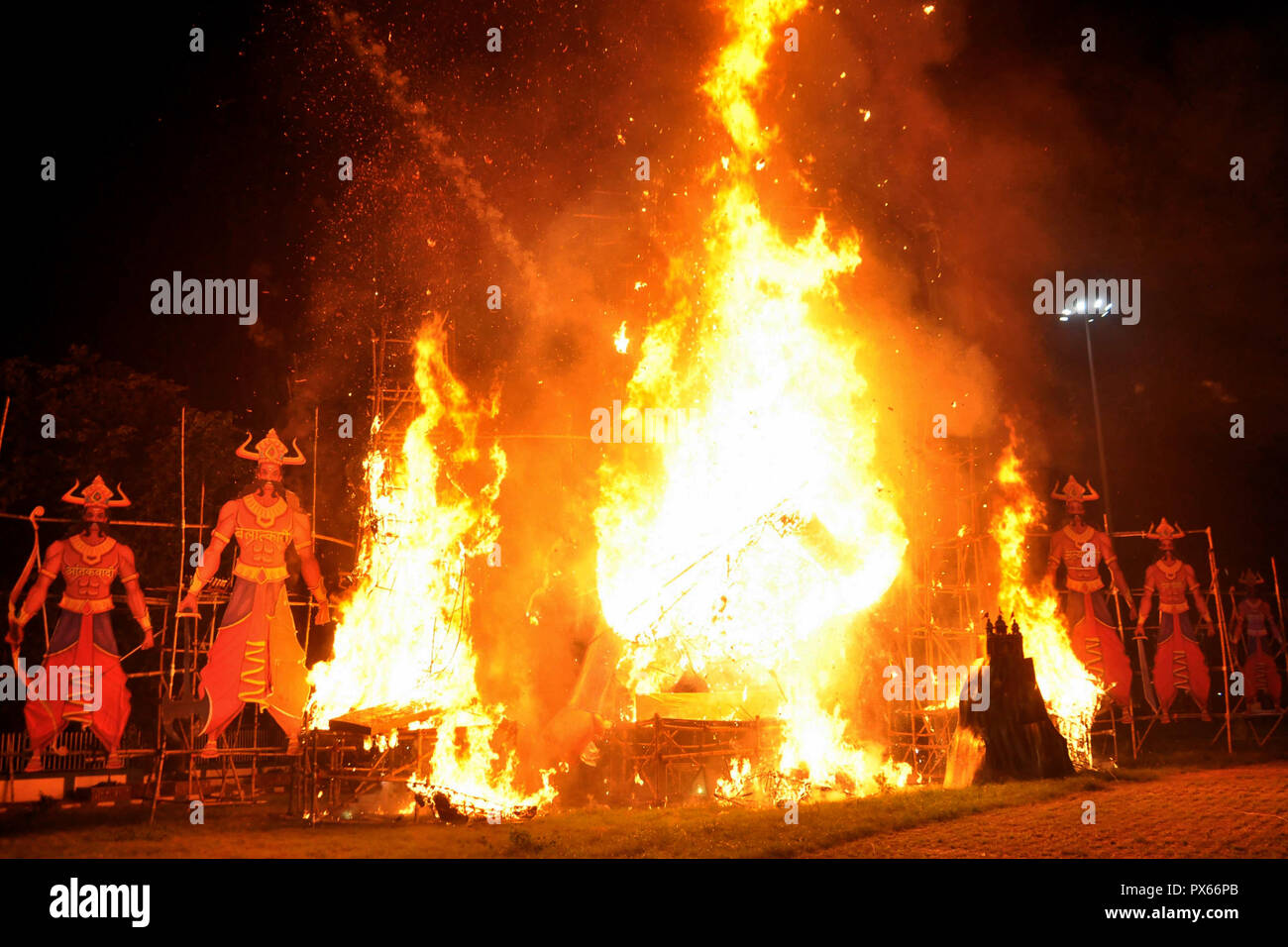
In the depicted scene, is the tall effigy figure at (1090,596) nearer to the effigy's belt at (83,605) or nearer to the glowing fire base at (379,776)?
the glowing fire base at (379,776)

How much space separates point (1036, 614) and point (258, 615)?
18.9 metres

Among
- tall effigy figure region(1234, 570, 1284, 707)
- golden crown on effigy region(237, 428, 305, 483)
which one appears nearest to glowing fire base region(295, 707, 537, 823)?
golden crown on effigy region(237, 428, 305, 483)

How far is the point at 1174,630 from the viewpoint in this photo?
2458 centimetres

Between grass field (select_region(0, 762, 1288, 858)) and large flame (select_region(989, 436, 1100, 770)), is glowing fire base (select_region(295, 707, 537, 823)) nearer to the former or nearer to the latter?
grass field (select_region(0, 762, 1288, 858))

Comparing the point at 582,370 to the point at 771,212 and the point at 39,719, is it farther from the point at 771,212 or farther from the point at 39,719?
the point at 39,719

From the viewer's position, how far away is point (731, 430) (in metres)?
23.9

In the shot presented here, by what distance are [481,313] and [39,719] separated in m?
12.8

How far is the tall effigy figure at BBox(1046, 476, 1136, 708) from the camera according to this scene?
2348cm

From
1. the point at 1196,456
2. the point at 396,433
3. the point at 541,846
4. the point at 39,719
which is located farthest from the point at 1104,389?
the point at 39,719

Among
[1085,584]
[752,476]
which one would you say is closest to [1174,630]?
[1085,584]

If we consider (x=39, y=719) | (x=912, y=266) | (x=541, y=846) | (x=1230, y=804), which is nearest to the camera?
(x=541, y=846)

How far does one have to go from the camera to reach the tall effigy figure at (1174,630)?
949 inches

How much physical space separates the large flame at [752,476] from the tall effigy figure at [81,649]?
974cm

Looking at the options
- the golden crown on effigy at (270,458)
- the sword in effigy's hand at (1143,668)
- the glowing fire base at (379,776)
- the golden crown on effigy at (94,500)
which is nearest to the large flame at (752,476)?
the glowing fire base at (379,776)
